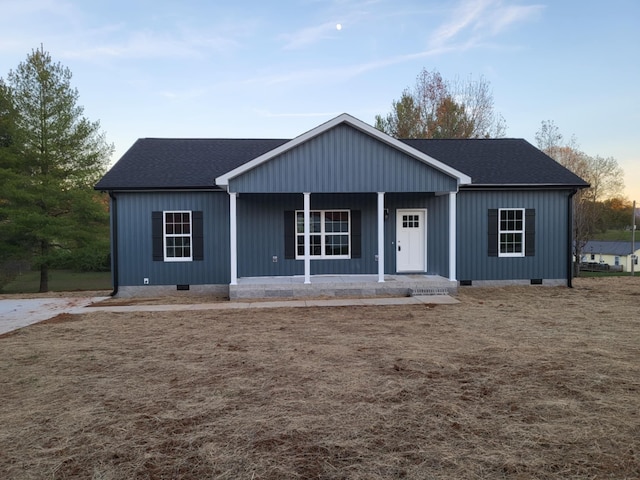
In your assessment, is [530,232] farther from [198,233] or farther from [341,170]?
[198,233]

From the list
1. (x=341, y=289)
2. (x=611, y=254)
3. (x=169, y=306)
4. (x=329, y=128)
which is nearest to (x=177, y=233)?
(x=169, y=306)

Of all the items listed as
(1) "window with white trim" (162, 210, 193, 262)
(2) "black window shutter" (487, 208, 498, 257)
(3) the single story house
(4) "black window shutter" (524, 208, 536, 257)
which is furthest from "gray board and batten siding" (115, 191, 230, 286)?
(4) "black window shutter" (524, 208, 536, 257)

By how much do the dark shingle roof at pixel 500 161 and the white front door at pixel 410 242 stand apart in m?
2.18

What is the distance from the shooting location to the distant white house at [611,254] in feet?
186

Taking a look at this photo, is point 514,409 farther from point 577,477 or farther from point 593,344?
point 593,344

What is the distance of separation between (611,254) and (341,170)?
60.8m

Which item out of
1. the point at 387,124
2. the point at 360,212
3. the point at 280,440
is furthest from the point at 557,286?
the point at 387,124

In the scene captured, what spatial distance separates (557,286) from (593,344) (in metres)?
8.04

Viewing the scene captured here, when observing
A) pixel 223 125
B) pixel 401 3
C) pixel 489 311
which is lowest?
pixel 489 311

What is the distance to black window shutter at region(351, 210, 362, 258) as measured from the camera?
550 inches

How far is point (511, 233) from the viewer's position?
557 inches

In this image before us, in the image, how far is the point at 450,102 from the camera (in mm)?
32312

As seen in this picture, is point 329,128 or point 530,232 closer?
point 329,128

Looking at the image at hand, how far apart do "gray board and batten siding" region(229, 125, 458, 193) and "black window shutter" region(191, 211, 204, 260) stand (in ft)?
7.08
